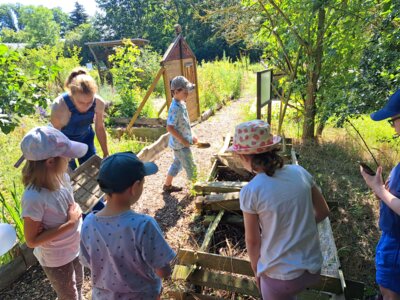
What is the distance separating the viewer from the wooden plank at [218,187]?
386 cm

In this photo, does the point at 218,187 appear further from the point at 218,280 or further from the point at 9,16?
the point at 9,16

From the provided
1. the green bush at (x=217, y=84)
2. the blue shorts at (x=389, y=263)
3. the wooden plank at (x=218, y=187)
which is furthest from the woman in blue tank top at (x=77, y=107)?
the green bush at (x=217, y=84)

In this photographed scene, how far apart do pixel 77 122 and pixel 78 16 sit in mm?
77830

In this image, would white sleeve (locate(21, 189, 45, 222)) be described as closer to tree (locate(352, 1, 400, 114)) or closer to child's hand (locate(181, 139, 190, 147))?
child's hand (locate(181, 139, 190, 147))

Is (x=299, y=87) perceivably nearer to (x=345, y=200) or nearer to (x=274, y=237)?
(x=345, y=200)

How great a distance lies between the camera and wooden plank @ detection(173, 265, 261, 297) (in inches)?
95.2

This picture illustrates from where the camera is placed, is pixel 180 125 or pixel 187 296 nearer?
pixel 187 296

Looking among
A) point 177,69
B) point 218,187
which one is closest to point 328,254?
point 218,187

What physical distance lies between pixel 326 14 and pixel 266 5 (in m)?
1.35

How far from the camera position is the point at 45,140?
69.9 inches

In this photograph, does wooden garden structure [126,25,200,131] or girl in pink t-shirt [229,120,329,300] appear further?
wooden garden structure [126,25,200,131]

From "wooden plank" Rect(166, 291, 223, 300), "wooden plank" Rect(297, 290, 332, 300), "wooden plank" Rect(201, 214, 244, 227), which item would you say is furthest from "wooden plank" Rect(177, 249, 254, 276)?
"wooden plank" Rect(201, 214, 244, 227)

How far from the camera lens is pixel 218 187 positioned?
3.92 metres

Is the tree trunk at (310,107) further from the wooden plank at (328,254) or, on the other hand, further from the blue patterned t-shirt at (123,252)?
the blue patterned t-shirt at (123,252)
